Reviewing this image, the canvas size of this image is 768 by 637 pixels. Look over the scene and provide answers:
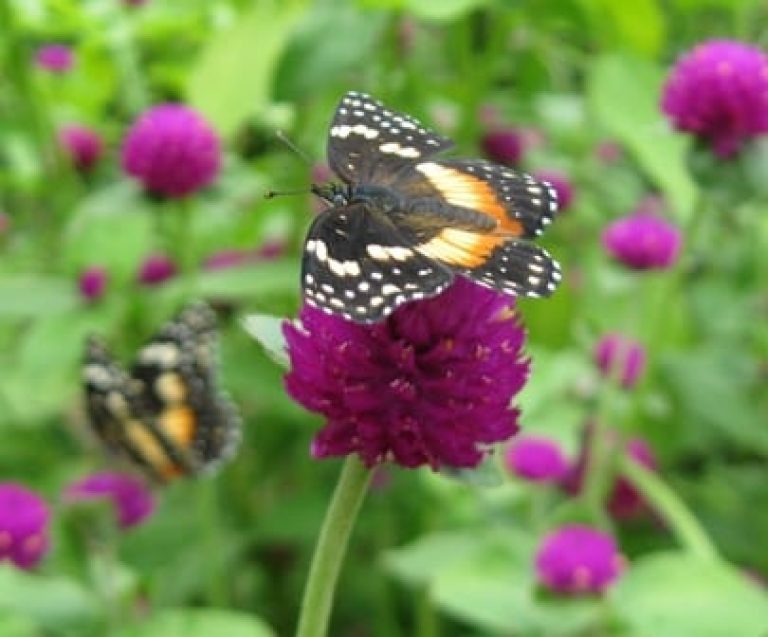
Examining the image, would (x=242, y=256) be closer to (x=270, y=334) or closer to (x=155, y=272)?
(x=155, y=272)

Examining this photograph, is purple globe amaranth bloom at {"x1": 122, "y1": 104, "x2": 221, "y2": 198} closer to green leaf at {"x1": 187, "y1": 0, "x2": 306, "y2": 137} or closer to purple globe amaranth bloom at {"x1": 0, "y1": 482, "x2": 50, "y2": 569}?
green leaf at {"x1": 187, "y1": 0, "x2": 306, "y2": 137}

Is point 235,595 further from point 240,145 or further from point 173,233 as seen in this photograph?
point 240,145

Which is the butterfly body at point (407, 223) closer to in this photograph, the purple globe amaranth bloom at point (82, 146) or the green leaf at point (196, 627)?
the green leaf at point (196, 627)

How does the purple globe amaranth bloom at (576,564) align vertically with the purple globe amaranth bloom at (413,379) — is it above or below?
below

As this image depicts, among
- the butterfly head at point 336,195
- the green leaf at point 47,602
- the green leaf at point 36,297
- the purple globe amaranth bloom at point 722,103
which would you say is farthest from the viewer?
the green leaf at point 36,297

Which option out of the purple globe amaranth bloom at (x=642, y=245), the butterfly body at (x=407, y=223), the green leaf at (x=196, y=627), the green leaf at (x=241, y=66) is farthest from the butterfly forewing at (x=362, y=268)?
the purple globe amaranth bloom at (x=642, y=245)
